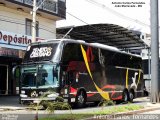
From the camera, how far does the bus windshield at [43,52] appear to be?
806 inches

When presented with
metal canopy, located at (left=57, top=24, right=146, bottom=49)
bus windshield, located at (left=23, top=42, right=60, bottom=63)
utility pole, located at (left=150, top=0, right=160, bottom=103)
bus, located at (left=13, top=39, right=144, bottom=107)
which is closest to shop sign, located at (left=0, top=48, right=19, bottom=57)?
bus, located at (left=13, top=39, right=144, bottom=107)

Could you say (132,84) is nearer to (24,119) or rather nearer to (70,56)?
(70,56)

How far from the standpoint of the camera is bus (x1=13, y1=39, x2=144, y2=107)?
20.3 m

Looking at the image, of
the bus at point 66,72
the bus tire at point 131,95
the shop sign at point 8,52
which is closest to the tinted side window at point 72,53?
the bus at point 66,72

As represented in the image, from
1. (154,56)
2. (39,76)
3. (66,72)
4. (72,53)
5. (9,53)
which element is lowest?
(39,76)

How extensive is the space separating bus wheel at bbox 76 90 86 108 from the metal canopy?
12.1m

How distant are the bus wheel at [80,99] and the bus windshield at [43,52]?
270cm

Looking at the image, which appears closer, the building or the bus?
the bus

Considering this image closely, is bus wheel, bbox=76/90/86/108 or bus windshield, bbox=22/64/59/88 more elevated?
bus windshield, bbox=22/64/59/88

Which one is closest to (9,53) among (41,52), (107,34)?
(41,52)

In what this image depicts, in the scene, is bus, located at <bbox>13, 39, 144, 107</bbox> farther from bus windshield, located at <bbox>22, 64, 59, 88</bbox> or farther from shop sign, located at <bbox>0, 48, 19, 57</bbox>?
shop sign, located at <bbox>0, 48, 19, 57</bbox>

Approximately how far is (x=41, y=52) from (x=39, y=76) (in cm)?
131

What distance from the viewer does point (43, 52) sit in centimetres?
2097

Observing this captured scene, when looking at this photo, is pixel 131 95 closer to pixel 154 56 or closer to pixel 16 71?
pixel 154 56
